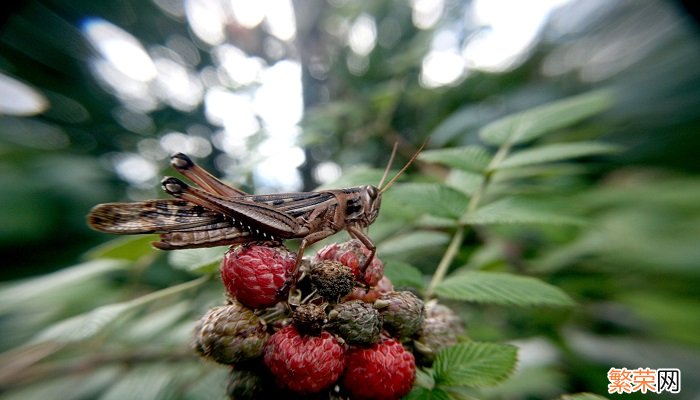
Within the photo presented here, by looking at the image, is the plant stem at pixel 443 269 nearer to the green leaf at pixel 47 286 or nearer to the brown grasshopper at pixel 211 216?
the brown grasshopper at pixel 211 216

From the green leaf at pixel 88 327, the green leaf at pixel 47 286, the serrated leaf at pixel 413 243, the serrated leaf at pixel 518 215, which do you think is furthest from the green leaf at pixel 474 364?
the green leaf at pixel 47 286

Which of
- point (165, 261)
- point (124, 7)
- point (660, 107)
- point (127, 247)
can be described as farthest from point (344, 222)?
point (124, 7)

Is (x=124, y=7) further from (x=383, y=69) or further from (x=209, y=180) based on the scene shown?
(x=209, y=180)

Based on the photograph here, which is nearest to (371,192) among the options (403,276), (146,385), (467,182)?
(403,276)

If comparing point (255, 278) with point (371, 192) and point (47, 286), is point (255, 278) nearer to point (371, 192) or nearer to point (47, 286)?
point (371, 192)

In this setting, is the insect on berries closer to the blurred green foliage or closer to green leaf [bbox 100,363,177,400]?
the blurred green foliage
